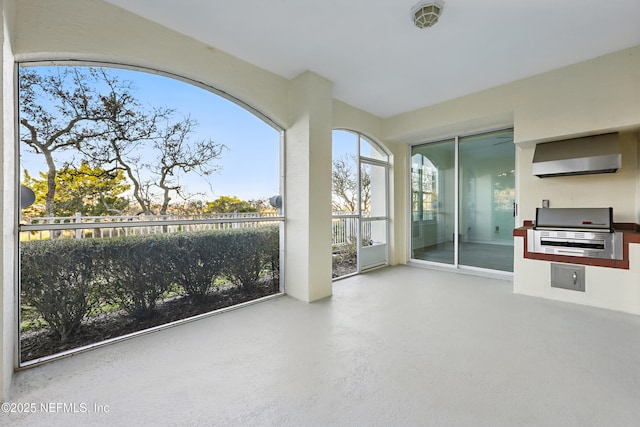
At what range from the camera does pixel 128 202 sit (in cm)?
246

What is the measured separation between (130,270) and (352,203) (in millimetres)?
3334

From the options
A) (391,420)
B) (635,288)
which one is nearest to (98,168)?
(391,420)

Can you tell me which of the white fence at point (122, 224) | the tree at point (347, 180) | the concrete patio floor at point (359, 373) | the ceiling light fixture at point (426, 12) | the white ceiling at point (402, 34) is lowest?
the concrete patio floor at point (359, 373)

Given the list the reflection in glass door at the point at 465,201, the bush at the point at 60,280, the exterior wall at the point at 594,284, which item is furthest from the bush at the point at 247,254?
the exterior wall at the point at 594,284

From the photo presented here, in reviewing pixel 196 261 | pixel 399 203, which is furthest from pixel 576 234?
pixel 196 261

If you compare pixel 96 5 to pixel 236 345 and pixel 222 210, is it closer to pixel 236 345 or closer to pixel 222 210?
pixel 222 210

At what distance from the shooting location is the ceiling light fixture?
219 centimetres

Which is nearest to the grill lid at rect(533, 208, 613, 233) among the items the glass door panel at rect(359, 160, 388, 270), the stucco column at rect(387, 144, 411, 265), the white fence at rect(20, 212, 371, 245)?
the stucco column at rect(387, 144, 411, 265)

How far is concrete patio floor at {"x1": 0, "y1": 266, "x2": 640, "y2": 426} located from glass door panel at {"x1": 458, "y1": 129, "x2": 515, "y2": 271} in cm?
151

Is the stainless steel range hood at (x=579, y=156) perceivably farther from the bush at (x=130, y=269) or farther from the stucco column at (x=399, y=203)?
the bush at (x=130, y=269)

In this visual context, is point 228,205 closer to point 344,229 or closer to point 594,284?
point 344,229

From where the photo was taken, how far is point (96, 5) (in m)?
2.17

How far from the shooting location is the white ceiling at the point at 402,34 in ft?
7.41

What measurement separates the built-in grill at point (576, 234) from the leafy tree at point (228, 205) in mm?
3686
